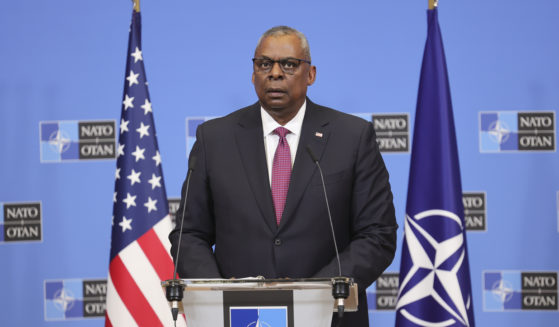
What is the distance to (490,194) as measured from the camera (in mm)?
3748

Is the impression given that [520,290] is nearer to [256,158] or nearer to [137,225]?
[137,225]

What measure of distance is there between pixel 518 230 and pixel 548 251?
0.20 meters

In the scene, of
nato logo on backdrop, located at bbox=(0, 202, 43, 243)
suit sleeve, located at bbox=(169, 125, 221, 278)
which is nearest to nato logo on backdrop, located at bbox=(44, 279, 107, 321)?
nato logo on backdrop, located at bbox=(0, 202, 43, 243)

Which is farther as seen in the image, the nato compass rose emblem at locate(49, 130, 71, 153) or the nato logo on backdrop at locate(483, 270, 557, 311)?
the nato compass rose emblem at locate(49, 130, 71, 153)

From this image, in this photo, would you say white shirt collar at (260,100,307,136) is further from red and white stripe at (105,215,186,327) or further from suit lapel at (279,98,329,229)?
red and white stripe at (105,215,186,327)

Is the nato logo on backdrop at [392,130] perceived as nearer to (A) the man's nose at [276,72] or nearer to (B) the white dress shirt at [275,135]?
(B) the white dress shirt at [275,135]

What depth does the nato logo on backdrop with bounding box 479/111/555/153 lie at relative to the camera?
373cm

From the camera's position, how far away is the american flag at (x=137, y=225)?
3.25 metres

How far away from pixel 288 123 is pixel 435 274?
49.5 inches

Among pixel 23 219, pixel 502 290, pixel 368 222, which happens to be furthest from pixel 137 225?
pixel 502 290

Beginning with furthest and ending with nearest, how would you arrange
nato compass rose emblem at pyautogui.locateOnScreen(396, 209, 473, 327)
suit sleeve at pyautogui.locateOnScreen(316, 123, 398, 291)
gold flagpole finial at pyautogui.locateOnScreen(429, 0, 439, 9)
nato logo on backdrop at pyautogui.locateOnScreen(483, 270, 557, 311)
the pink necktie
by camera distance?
nato logo on backdrop at pyautogui.locateOnScreen(483, 270, 557, 311), gold flagpole finial at pyautogui.locateOnScreen(429, 0, 439, 9), nato compass rose emblem at pyautogui.locateOnScreen(396, 209, 473, 327), the pink necktie, suit sleeve at pyautogui.locateOnScreen(316, 123, 398, 291)

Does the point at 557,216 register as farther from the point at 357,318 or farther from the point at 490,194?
the point at 357,318

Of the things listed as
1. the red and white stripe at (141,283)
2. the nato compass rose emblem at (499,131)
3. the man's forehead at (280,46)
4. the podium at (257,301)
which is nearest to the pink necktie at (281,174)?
the man's forehead at (280,46)

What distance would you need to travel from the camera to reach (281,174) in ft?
6.98
